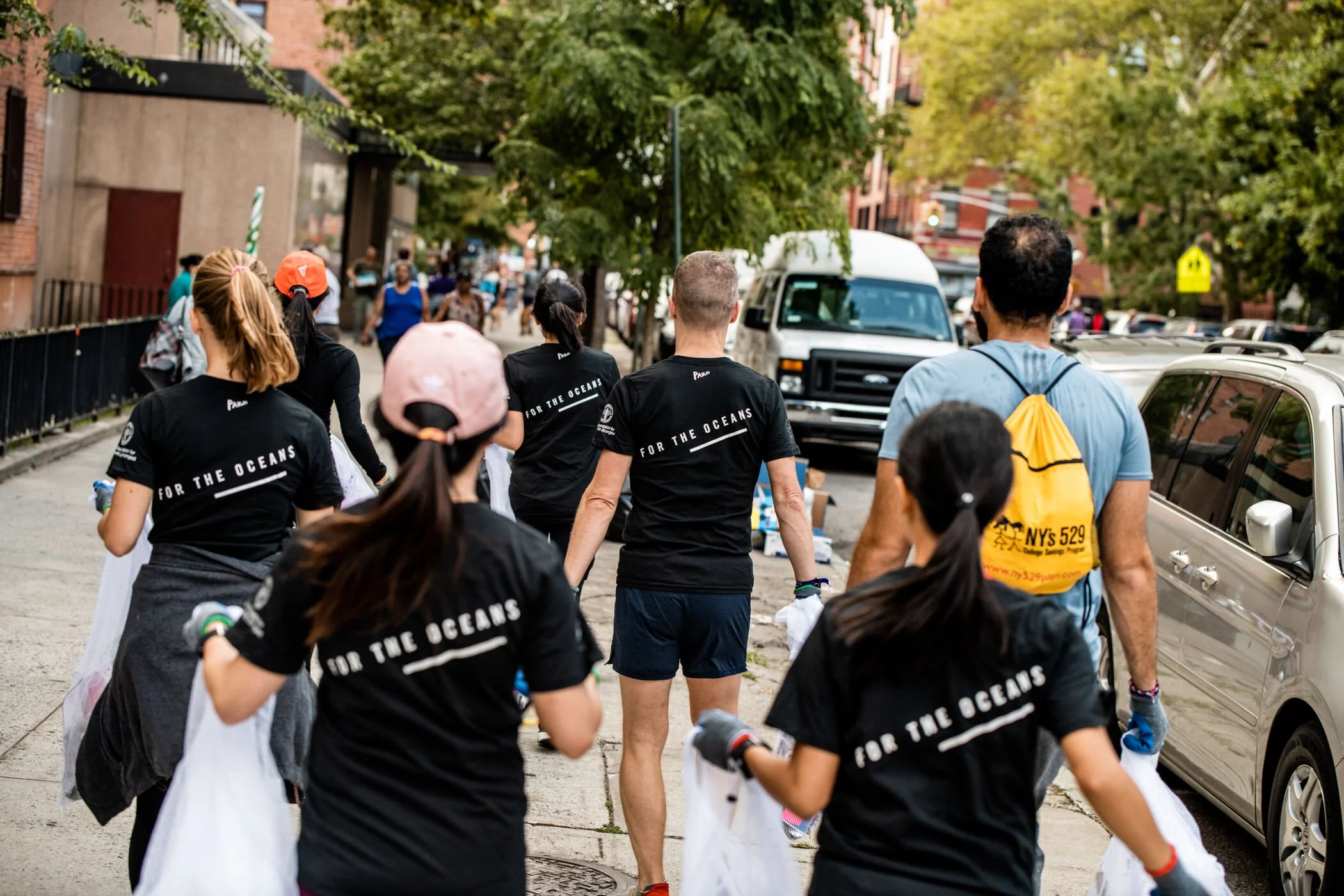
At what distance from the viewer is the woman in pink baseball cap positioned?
2502 millimetres

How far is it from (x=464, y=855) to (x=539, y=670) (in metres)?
0.32

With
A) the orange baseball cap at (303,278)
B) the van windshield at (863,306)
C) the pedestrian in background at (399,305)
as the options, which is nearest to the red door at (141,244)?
the pedestrian in background at (399,305)

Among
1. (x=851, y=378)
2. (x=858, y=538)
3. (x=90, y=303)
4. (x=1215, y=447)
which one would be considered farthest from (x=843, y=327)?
(x=1215, y=447)

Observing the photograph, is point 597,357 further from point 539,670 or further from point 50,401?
point 50,401

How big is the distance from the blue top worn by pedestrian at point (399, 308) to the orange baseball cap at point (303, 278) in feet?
37.7

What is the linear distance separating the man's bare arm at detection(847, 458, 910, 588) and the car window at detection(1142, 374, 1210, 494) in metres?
3.64

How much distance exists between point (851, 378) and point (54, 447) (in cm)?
827

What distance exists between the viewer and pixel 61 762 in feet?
18.6

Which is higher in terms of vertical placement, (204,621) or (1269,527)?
(1269,527)

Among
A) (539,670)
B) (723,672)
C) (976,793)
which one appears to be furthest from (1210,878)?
(723,672)

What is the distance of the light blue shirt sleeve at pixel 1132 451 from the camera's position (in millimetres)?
3697

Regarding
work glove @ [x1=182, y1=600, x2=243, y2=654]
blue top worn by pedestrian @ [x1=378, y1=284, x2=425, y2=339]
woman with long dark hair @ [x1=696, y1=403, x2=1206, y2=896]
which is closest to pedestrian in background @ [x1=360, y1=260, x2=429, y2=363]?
blue top worn by pedestrian @ [x1=378, y1=284, x2=425, y2=339]

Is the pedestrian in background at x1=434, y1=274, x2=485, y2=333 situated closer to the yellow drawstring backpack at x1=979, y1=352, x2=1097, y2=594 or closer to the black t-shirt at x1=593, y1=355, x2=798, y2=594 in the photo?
the black t-shirt at x1=593, y1=355, x2=798, y2=594

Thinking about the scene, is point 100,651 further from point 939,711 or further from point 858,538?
point 858,538
